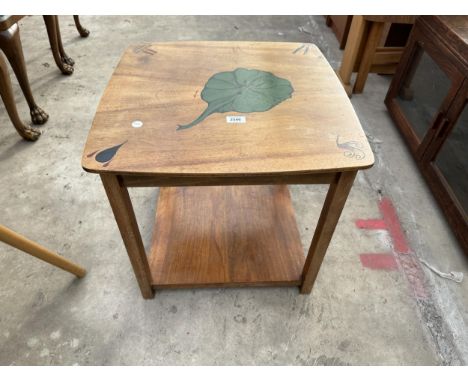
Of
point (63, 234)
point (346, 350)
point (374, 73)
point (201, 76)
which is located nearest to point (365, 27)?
point (374, 73)

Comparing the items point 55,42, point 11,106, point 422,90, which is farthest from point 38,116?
point 422,90

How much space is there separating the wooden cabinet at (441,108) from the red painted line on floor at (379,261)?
0.87ft

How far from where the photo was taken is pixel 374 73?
2039mm

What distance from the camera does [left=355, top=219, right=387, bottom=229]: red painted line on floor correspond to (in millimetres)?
1274

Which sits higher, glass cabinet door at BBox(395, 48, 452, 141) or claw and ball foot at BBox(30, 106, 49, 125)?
glass cabinet door at BBox(395, 48, 452, 141)

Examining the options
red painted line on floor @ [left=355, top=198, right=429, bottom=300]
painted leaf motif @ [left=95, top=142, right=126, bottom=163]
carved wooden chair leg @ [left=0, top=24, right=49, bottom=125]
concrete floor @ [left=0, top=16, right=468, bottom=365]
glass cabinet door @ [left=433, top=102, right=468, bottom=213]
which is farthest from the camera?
carved wooden chair leg @ [left=0, top=24, right=49, bottom=125]

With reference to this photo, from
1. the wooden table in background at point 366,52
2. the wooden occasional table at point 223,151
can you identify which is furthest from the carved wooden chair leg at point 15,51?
the wooden table in background at point 366,52

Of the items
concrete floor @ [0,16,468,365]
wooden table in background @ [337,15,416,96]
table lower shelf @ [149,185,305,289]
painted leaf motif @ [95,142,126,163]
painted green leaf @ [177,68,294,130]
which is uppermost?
painted green leaf @ [177,68,294,130]

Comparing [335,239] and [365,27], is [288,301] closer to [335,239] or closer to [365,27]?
[335,239]

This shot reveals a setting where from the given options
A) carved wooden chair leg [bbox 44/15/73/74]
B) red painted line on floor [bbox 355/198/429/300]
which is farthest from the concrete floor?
carved wooden chair leg [bbox 44/15/73/74]

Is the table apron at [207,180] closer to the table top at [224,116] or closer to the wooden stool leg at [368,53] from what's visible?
the table top at [224,116]

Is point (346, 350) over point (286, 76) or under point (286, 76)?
under

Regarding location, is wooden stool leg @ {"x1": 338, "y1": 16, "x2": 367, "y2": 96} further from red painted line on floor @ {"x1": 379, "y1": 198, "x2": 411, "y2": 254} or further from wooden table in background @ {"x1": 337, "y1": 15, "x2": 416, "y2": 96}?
red painted line on floor @ {"x1": 379, "y1": 198, "x2": 411, "y2": 254}

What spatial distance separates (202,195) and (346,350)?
2.28 ft
